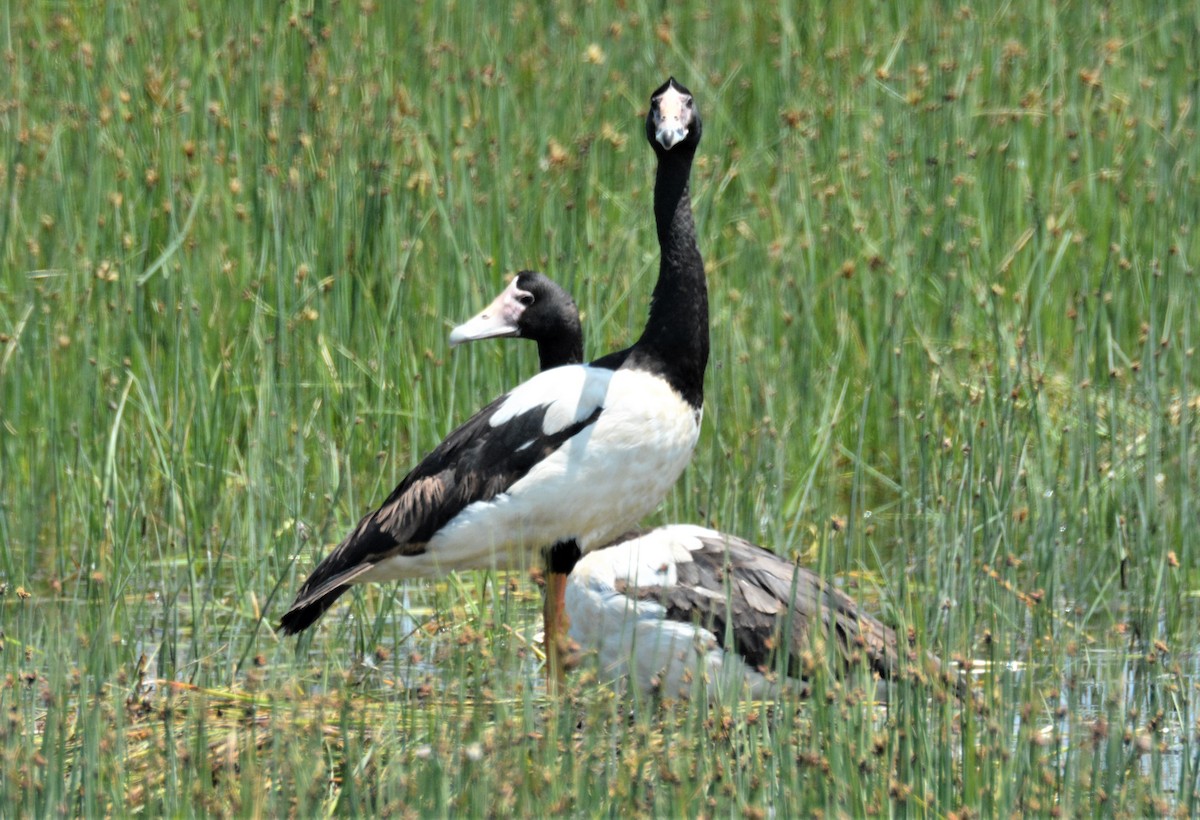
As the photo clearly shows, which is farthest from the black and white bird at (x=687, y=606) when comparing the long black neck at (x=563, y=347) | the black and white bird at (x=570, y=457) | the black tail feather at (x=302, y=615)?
the black tail feather at (x=302, y=615)

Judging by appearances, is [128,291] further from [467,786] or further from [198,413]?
[467,786]

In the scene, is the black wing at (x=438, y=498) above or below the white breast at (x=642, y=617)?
above

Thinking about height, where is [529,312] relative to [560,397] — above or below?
above

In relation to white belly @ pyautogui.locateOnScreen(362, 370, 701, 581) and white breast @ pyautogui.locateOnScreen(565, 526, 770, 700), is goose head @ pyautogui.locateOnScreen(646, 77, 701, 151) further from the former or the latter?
white breast @ pyautogui.locateOnScreen(565, 526, 770, 700)

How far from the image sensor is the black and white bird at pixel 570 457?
5445 mm

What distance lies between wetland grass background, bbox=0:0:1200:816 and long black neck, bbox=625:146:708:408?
579 mm

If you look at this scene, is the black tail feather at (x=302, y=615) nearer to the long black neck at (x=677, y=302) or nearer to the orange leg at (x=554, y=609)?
the orange leg at (x=554, y=609)

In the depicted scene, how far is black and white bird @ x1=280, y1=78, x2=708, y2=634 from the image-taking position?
5.45 meters

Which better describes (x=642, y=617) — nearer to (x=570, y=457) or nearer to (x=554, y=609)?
(x=554, y=609)

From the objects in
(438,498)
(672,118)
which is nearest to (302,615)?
(438,498)

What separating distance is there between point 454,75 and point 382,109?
1.32ft

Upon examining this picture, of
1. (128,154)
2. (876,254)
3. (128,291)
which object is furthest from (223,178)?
(876,254)

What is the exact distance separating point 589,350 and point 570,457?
1.21 m

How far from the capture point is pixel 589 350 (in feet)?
21.7
